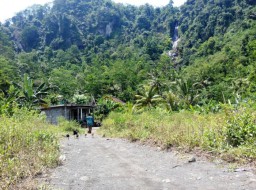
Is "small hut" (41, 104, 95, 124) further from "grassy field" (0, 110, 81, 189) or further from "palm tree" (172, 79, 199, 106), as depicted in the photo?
"grassy field" (0, 110, 81, 189)

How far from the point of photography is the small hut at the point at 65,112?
29406 mm

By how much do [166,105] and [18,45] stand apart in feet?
336

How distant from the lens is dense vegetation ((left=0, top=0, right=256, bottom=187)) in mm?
7871

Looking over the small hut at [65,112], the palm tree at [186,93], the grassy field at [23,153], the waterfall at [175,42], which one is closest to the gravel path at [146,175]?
the grassy field at [23,153]

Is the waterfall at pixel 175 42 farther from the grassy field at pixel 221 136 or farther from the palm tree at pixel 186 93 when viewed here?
the grassy field at pixel 221 136

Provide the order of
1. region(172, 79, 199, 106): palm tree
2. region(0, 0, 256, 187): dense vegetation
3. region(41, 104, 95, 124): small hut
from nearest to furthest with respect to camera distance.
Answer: region(0, 0, 256, 187): dense vegetation < region(41, 104, 95, 124): small hut < region(172, 79, 199, 106): palm tree

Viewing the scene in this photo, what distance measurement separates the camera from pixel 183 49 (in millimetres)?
92562

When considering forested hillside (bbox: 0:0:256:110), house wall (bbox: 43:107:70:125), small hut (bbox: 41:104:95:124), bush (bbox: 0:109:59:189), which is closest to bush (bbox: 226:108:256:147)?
bush (bbox: 0:109:59:189)

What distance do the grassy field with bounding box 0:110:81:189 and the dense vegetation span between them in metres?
0.06

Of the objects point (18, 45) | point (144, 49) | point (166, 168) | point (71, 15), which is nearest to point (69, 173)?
point (166, 168)

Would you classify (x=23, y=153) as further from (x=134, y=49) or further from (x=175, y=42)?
(x=175, y=42)

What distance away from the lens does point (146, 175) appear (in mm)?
5391

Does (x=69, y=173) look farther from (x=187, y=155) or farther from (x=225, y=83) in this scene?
(x=225, y=83)

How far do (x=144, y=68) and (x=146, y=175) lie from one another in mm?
58654
